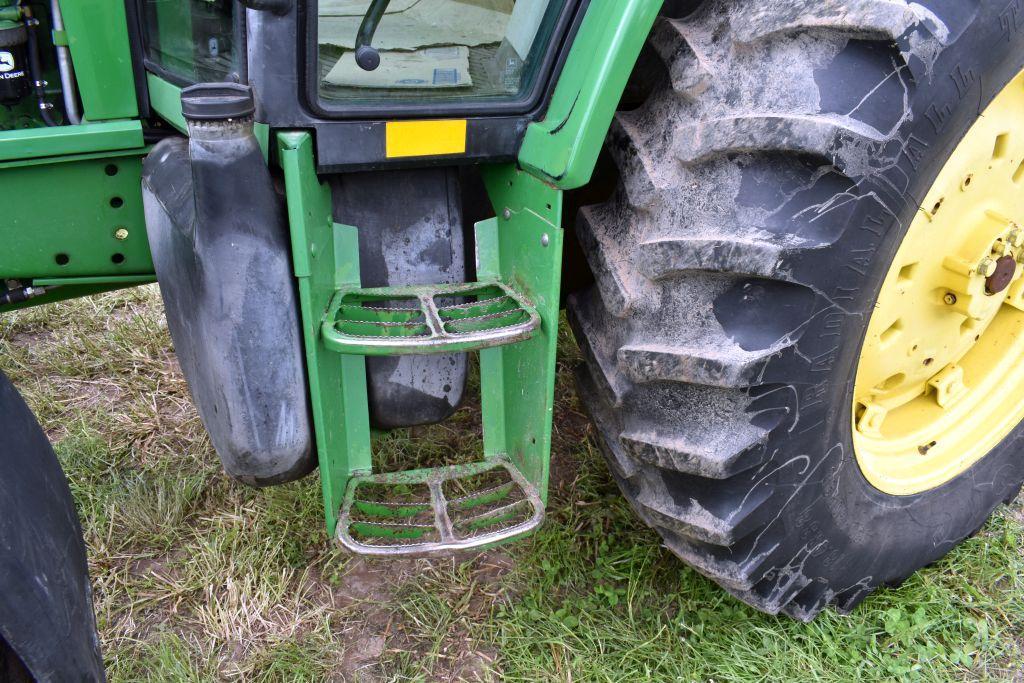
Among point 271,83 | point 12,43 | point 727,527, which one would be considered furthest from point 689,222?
point 12,43

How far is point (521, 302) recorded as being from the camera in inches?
58.0

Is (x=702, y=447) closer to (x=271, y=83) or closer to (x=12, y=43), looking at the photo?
(x=271, y=83)

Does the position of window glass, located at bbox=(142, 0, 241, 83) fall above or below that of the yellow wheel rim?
above

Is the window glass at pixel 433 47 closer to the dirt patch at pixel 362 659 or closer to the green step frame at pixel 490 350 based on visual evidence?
the green step frame at pixel 490 350

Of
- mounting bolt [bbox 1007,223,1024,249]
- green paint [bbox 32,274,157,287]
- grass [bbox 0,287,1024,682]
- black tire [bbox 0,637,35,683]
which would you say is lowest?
grass [bbox 0,287,1024,682]

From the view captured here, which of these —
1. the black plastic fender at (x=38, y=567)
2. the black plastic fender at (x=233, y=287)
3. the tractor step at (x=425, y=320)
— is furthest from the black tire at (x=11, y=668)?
the tractor step at (x=425, y=320)

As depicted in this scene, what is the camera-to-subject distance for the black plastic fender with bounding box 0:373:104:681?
1059 millimetres

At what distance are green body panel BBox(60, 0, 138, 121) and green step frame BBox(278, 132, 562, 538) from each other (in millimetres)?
416

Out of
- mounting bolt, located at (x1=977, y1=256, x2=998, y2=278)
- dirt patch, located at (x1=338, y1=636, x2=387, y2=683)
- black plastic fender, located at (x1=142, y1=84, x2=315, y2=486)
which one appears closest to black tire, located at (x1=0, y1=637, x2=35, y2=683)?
black plastic fender, located at (x1=142, y1=84, x2=315, y2=486)

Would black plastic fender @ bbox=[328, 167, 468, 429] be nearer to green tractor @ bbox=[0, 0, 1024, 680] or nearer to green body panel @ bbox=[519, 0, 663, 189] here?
green tractor @ bbox=[0, 0, 1024, 680]

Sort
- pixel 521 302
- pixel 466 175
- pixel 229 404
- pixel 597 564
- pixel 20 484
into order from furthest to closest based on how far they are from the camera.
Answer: pixel 597 564 → pixel 466 175 → pixel 521 302 → pixel 229 404 → pixel 20 484

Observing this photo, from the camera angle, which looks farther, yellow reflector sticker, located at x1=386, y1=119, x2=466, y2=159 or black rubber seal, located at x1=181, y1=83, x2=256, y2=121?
yellow reflector sticker, located at x1=386, y1=119, x2=466, y2=159

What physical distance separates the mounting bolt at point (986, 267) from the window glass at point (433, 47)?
2.89 feet

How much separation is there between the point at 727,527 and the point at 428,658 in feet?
2.26
